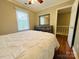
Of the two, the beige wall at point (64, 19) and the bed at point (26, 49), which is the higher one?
the beige wall at point (64, 19)

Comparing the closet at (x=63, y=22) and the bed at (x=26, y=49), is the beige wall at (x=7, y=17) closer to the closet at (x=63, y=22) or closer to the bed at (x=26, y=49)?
the bed at (x=26, y=49)

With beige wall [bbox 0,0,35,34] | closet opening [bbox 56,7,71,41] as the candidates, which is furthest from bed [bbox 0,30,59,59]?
closet opening [bbox 56,7,71,41]

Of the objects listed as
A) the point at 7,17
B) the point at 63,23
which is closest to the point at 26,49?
the point at 7,17

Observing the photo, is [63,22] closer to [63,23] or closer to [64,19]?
[63,23]

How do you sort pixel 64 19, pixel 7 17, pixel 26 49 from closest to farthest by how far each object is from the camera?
pixel 26 49 < pixel 7 17 < pixel 64 19

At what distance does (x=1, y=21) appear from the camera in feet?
7.63

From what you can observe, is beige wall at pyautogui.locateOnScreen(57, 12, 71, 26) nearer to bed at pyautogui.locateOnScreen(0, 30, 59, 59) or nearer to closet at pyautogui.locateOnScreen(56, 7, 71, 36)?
closet at pyautogui.locateOnScreen(56, 7, 71, 36)

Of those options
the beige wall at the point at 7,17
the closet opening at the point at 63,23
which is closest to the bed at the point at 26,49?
the beige wall at the point at 7,17

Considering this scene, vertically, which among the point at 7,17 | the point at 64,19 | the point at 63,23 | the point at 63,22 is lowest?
the point at 63,23

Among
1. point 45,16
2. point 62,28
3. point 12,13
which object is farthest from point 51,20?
point 12,13

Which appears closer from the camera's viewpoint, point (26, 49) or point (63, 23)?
point (26, 49)

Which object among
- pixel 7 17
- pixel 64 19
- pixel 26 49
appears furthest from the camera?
pixel 64 19

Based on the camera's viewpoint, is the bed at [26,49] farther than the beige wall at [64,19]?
No

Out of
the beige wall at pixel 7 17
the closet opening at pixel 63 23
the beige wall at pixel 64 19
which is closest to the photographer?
the beige wall at pixel 7 17
